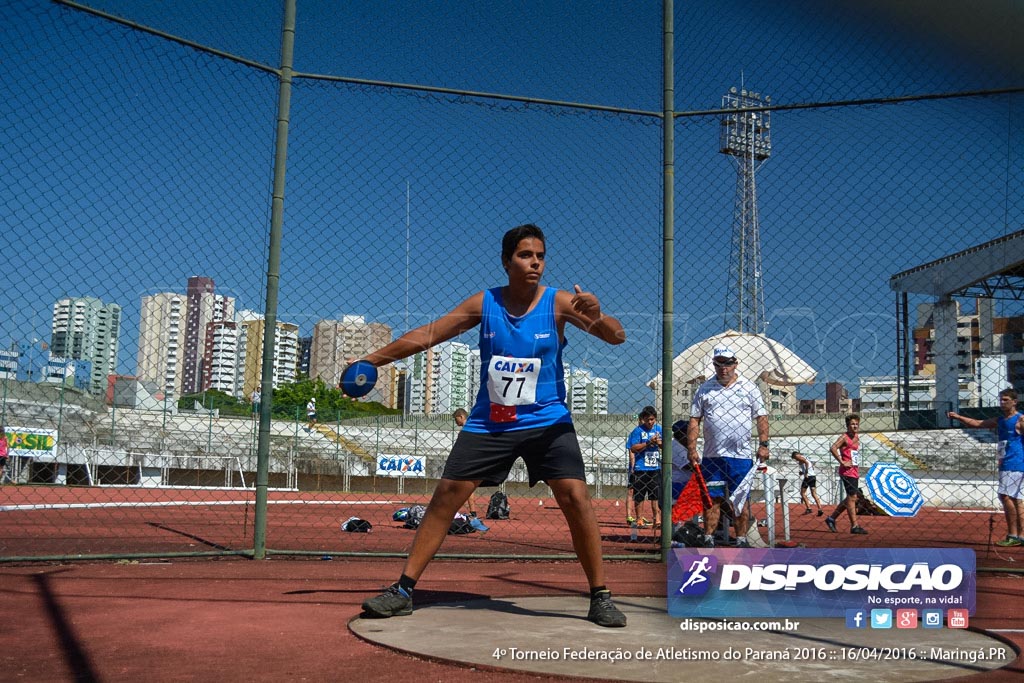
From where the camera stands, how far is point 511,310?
181 inches

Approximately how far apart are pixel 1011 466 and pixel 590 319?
7.62 meters

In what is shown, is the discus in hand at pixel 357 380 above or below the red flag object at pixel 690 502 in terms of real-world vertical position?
above

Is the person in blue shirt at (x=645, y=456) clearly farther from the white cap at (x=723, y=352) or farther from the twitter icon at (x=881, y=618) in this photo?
the twitter icon at (x=881, y=618)

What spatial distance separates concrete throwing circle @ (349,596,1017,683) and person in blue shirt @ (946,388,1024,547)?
6.43 meters

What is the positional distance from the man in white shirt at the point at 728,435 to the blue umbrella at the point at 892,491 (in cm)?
594

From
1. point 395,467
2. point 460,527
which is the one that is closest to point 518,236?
point 460,527

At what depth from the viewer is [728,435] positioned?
24.4 feet

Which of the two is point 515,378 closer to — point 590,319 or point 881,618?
point 590,319

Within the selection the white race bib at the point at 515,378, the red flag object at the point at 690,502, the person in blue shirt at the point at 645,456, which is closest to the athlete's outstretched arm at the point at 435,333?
the white race bib at the point at 515,378

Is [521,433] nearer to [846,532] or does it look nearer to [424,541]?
[424,541]

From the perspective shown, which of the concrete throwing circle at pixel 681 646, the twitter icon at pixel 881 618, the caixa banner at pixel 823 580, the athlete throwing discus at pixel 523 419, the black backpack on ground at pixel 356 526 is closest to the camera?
the concrete throwing circle at pixel 681 646

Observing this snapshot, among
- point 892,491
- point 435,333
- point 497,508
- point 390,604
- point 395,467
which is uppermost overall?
point 435,333

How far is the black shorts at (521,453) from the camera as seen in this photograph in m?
4.49

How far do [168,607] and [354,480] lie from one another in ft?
75.9
